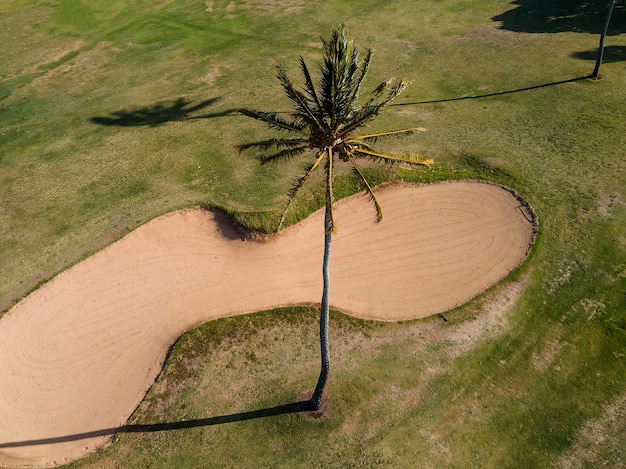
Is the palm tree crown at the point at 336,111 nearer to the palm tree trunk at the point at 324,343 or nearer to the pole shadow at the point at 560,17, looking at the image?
the palm tree trunk at the point at 324,343

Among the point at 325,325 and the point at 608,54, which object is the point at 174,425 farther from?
the point at 608,54

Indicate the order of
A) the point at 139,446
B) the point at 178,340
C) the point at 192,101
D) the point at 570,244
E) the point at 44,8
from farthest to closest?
the point at 44,8 < the point at 192,101 < the point at 570,244 < the point at 178,340 < the point at 139,446

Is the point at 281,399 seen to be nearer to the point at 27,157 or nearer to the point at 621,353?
the point at 621,353

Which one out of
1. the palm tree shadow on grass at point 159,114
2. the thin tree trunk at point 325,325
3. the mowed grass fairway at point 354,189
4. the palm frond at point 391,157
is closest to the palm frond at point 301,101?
the thin tree trunk at point 325,325

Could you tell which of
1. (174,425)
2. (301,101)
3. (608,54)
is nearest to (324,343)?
(174,425)

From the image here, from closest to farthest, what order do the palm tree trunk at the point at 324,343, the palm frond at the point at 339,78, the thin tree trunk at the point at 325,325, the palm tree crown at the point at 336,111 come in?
the palm frond at the point at 339,78 → the palm tree crown at the point at 336,111 → the thin tree trunk at the point at 325,325 → the palm tree trunk at the point at 324,343

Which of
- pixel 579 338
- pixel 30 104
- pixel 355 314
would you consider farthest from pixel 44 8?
pixel 579 338
